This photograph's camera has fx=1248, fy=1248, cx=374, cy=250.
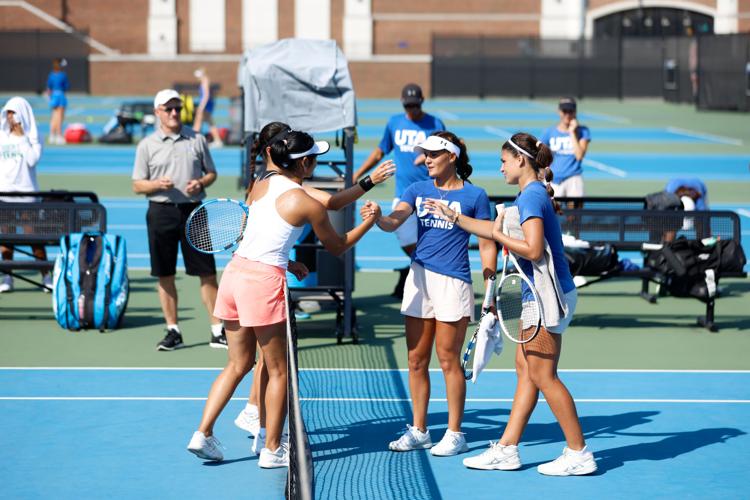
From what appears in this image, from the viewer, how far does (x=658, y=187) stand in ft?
79.4

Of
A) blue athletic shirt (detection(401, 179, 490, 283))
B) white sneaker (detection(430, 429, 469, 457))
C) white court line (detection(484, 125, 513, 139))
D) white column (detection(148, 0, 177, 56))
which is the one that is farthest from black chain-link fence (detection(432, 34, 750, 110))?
white sneaker (detection(430, 429, 469, 457))

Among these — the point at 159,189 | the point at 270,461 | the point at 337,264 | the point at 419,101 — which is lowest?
the point at 270,461

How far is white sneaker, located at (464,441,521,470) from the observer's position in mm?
7547

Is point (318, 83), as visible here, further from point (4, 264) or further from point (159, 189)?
point (4, 264)

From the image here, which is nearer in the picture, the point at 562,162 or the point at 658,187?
the point at 562,162

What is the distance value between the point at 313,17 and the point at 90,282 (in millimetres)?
58307

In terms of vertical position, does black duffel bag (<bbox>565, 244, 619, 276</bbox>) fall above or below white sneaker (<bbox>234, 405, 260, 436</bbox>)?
above

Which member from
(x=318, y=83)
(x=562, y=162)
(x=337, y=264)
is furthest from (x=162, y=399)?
(x=562, y=162)

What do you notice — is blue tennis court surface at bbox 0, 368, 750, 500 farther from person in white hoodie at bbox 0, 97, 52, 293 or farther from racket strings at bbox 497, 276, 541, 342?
person in white hoodie at bbox 0, 97, 52, 293

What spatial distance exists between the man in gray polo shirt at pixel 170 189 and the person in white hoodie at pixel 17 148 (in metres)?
2.86

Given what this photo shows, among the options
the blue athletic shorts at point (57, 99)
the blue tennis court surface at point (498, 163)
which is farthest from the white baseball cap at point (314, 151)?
the blue athletic shorts at point (57, 99)

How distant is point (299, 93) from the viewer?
11562mm

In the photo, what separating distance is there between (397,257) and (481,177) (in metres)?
9.82

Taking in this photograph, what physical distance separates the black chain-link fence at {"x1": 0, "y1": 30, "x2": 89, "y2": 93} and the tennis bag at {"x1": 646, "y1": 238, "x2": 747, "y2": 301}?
54.2m
